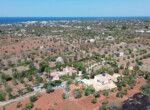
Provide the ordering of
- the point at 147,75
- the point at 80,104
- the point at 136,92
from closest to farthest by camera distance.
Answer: the point at 80,104 → the point at 136,92 → the point at 147,75

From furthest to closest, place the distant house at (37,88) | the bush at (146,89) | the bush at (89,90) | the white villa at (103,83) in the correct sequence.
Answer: the distant house at (37,88) → the white villa at (103,83) → the bush at (89,90) → the bush at (146,89)

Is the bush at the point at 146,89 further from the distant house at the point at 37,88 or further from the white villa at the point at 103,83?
the distant house at the point at 37,88

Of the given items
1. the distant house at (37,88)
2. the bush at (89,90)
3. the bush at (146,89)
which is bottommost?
the distant house at (37,88)

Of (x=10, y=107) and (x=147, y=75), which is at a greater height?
(x=147, y=75)

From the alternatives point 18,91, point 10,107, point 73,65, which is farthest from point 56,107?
point 73,65

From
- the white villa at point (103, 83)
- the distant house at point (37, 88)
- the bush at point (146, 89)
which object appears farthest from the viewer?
the distant house at point (37, 88)

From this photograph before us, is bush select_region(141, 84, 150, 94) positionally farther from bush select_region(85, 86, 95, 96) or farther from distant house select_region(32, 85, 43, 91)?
distant house select_region(32, 85, 43, 91)

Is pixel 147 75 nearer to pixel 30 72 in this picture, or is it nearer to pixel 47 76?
pixel 47 76

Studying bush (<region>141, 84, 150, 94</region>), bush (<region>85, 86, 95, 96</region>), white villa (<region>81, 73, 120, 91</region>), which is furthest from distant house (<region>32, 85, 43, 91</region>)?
bush (<region>141, 84, 150, 94</region>)

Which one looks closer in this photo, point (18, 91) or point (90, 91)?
point (90, 91)

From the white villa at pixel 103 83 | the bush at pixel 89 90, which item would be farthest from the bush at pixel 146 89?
the bush at pixel 89 90

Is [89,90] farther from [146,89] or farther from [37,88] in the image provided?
[37,88]
